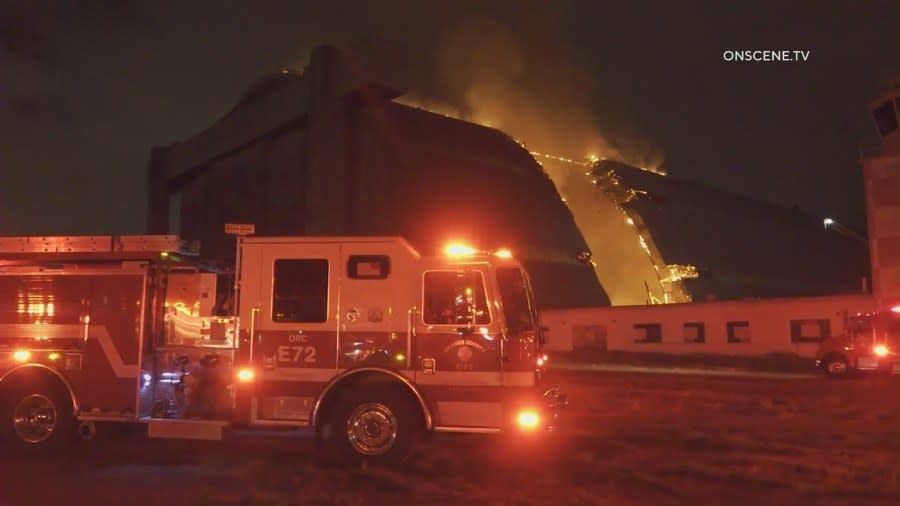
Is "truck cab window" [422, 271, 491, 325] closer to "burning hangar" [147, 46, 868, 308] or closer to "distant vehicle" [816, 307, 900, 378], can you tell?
"distant vehicle" [816, 307, 900, 378]

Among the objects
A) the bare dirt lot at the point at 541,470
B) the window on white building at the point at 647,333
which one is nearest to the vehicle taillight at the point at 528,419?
the bare dirt lot at the point at 541,470

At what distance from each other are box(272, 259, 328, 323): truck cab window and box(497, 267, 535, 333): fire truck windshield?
80.9 inches

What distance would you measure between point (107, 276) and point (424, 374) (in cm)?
424

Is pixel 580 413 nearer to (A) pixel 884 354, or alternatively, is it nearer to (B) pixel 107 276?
(B) pixel 107 276

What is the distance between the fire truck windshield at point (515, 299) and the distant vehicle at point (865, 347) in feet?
54.6

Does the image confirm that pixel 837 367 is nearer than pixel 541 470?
No

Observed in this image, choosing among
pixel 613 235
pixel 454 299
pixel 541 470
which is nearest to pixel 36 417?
pixel 454 299

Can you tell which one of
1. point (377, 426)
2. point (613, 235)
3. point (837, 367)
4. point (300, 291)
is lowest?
point (377, 426)

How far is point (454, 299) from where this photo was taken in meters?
8.29

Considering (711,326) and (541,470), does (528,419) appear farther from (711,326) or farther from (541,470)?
(711,326)

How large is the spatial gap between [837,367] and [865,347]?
1600mm

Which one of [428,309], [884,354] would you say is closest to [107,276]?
[428,309]

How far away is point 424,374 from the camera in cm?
822

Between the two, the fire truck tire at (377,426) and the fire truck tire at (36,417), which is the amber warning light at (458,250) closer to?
the fire truck tire at (377,426)
